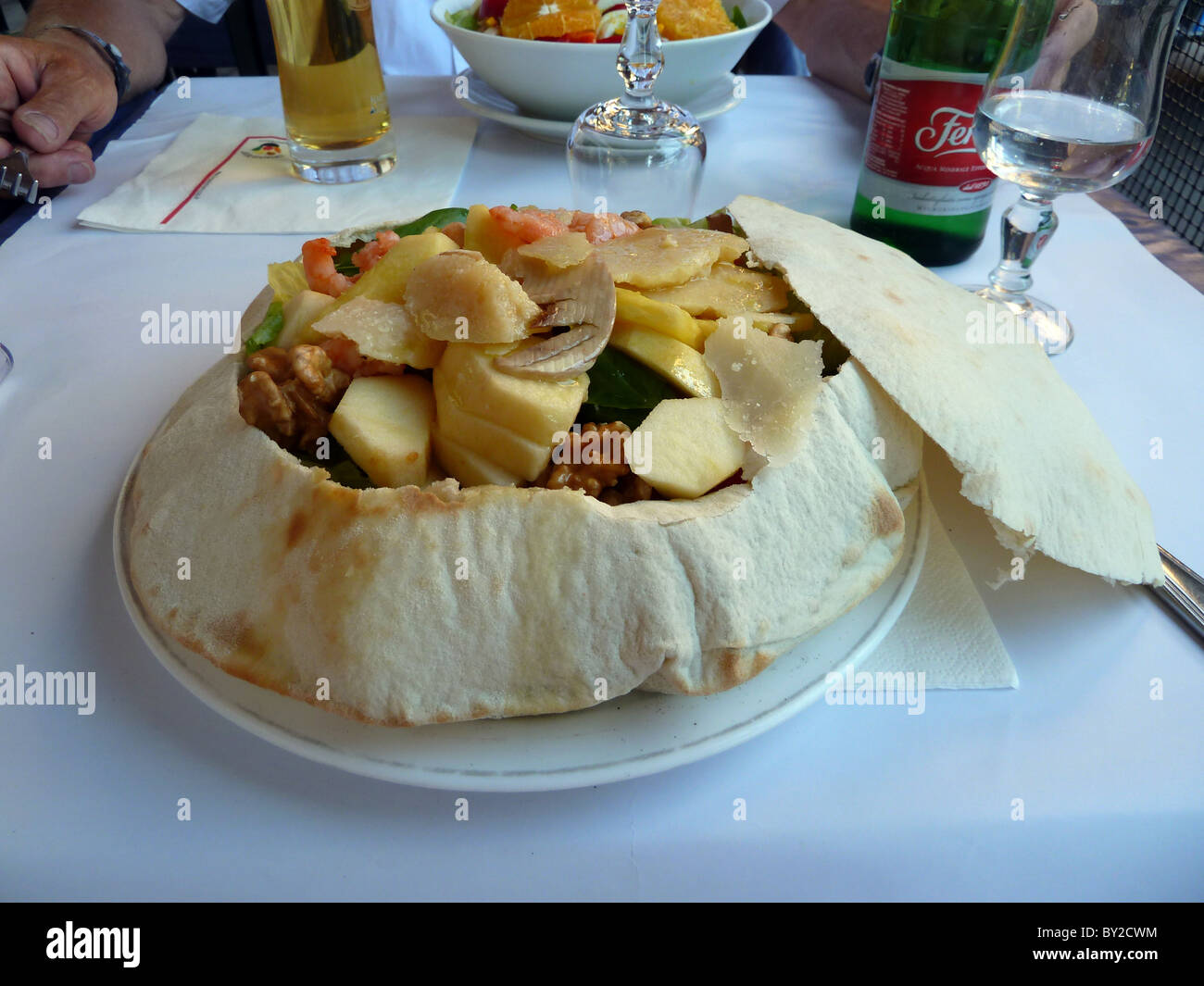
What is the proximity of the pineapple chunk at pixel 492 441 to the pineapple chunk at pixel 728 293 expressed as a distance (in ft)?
0.77

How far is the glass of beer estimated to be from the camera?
1.55 metres

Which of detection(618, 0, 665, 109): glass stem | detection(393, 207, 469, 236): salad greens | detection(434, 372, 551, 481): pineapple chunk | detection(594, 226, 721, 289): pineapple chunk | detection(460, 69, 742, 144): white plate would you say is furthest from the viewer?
detection(460, 69, 742, 144): white plate

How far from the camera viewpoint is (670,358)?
0.80 meters

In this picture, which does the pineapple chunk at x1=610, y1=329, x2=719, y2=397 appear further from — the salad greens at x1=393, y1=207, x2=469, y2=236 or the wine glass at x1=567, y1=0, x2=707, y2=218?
the wine glass at x1=567, y1=0, x2=707, y2=218

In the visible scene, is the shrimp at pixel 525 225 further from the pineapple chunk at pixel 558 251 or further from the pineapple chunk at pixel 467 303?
the pineapple chunk at pixel 467 303

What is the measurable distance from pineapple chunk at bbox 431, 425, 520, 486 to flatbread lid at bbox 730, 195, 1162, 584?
0.35m

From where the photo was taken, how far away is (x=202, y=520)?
74 cm

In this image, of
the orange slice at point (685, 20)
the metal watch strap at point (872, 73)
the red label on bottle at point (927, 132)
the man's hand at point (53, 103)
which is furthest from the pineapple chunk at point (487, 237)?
the metal watch strap at point (872, 73)

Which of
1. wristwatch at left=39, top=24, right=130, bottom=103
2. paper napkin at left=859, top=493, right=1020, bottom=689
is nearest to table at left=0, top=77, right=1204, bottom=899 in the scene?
paper napkin at left=859, top=493, right=1020, bottom=689

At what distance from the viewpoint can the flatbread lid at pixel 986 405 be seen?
2.54 ft

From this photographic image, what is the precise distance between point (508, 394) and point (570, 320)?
0.12m
